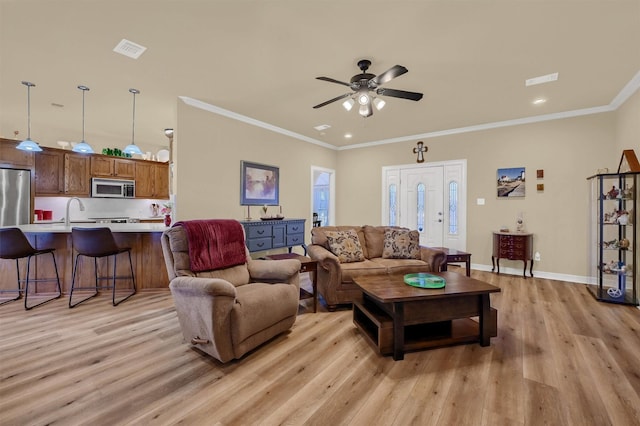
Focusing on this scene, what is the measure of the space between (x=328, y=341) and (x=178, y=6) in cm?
295

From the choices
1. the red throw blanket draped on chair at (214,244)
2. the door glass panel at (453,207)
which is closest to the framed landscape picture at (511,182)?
the door glass panel at (453,207)

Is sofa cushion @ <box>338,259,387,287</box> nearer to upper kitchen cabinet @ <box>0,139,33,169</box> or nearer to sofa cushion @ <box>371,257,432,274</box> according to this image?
sofa cushion @ <box>371,257,432,274</box>

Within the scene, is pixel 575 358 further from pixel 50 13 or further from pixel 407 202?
pixel 50 13

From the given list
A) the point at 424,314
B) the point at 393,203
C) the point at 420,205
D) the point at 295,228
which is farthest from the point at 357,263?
the point at 393,203

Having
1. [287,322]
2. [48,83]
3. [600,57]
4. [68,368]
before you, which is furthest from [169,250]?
[600,57]

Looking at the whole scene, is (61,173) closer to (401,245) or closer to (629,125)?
(401,245)

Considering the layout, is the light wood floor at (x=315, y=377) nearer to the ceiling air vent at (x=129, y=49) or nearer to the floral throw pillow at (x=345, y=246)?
the floral throw pillow at (x=345, y=246)

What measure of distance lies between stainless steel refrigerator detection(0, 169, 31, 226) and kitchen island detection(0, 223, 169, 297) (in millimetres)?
1821

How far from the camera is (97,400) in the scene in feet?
5.59

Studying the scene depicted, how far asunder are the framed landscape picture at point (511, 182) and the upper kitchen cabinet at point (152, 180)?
7.22 metres

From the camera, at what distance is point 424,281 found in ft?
8.14

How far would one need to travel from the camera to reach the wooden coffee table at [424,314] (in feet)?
7.13

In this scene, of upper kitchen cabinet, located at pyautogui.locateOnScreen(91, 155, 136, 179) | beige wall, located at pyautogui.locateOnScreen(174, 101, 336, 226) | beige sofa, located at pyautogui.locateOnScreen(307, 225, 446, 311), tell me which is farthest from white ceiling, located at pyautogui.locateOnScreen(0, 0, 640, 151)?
beige sofa, located at pyautogui.locateOnScreen(307, 225, 446, 311)

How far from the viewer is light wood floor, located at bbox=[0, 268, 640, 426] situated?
1.59m
